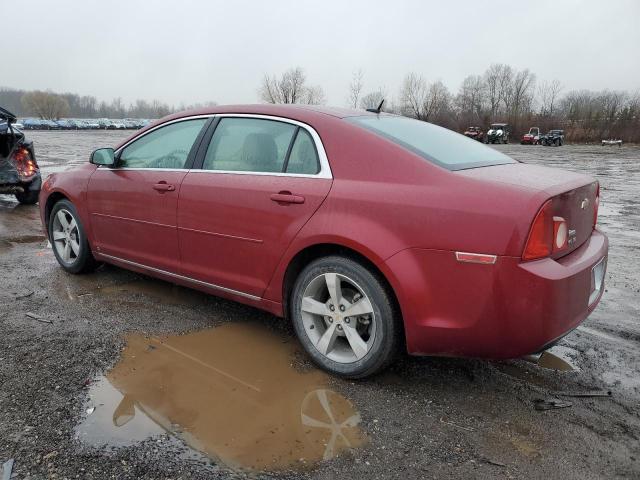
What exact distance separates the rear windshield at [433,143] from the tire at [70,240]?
2.88 meters

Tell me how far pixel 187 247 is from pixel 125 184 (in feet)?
2.95

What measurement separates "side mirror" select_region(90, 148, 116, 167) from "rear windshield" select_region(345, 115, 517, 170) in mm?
2153

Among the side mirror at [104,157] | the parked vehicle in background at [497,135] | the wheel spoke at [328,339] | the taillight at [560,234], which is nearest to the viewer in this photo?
the taillight at [560,234]

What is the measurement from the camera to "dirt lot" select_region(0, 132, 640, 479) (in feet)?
7.58

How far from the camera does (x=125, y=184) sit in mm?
4156

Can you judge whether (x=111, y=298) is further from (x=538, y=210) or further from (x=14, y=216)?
(x=14, y=216)

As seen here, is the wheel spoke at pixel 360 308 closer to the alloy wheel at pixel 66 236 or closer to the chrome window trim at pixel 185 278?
the chrome window trim at pixel 185 278

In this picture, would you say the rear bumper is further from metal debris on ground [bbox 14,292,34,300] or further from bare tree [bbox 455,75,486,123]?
bare tree [bbox 455,75,486,123]

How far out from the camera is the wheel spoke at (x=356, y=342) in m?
2.93

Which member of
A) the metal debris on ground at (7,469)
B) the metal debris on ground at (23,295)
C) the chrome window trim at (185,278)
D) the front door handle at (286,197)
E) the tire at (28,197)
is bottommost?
the metal debris on ground at (7,469)

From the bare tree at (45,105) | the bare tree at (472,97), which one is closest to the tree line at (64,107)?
the bare tree at (45,105)

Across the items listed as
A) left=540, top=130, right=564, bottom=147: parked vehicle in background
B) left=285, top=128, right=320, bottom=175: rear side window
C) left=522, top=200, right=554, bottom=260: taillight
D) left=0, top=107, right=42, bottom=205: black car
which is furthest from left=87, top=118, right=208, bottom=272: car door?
left=540, top=130, right=564, bottom=147: parked vehicle in background

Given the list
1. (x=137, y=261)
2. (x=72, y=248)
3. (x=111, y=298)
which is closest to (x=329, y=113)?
(x=137, y=261)

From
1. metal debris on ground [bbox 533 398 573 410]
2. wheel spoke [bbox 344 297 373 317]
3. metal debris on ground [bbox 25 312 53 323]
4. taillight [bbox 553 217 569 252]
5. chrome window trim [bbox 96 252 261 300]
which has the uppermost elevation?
taillight [bbox 553 217 569 252]
